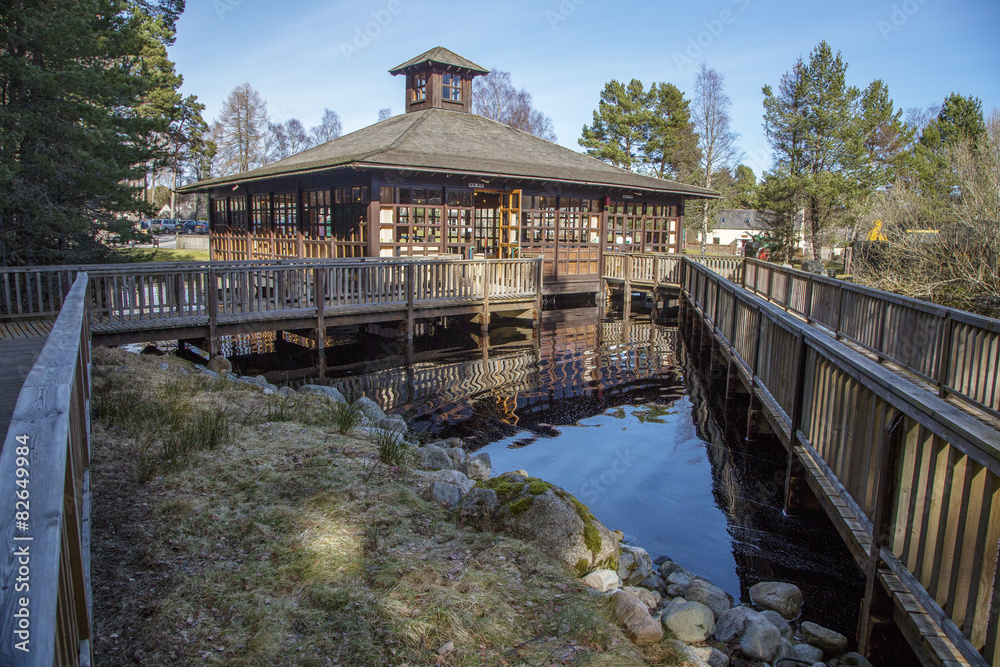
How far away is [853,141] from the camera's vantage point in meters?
35.2

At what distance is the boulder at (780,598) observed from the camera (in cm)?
445

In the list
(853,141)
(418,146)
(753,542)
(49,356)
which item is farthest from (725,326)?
(853,141)

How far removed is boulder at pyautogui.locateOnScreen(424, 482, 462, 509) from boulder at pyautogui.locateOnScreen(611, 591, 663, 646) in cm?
162

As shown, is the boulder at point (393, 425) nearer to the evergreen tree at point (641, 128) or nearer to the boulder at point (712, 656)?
the boulder at point (712, 656)

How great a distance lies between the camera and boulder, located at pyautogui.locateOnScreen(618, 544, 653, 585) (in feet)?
15.1

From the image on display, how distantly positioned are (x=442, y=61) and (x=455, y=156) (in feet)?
22.0

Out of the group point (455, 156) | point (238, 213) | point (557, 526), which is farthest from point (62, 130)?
point (557, 526)

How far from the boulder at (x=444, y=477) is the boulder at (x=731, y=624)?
217 cm

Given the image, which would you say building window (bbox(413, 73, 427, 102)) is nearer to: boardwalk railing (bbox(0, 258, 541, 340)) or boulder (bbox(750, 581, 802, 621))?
boardwalk railing (bbox(0, 258, 541, 340))

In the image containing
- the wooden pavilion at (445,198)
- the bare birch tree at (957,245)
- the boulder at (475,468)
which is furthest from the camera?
→ the wooden pavilion at (445,198)

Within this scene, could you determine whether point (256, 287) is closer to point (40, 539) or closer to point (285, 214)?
point (285, 214)

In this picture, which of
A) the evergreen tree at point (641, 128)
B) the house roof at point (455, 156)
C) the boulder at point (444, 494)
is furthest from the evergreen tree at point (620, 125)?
the boulder at point (444, 494)

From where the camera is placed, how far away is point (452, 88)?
26156mm

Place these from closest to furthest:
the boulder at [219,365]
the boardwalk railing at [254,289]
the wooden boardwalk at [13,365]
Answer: the wooden boardwalk at [13,365] → the boulder at [219,365] → the boardwalk railing at [254,289]
